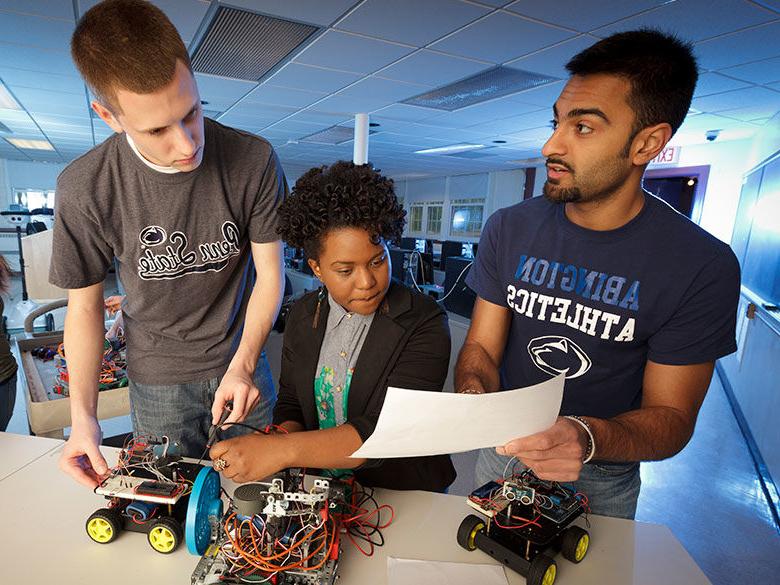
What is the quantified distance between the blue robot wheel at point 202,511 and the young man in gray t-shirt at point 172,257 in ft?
0.60

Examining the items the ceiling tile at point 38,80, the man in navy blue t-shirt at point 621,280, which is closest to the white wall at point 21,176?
the ceiling tile at point 38,80

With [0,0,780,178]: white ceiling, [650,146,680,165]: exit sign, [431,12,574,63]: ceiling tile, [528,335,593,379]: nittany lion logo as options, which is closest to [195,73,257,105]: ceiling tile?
[0,0,780,178]: white ceiling

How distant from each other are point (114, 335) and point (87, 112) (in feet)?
17.0

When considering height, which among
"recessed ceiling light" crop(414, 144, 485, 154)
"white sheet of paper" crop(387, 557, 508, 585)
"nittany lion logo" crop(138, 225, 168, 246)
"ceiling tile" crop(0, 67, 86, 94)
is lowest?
"white sheet of paper" crop(387, 557, 508, 585)

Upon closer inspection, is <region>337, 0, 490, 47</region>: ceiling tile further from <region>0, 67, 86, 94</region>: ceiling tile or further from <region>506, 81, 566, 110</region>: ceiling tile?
<region>0, 67, 86, 94</region>: ceiling tile

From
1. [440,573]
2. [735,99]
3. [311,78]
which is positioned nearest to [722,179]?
[735,99]

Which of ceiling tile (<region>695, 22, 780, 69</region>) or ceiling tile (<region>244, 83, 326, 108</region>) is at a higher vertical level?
ceiling tile (<region>695, 22, 780, 69</region>)

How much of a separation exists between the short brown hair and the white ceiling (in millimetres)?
2177

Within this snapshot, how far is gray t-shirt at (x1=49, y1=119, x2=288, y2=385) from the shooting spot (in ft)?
3.67

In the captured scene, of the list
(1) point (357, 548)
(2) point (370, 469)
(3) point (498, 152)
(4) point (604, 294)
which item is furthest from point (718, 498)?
(3) point (498, 152)

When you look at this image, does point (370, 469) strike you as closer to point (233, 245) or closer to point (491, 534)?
point (491, 534)

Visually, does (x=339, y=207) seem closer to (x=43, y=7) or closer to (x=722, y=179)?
(x=43, y=7)

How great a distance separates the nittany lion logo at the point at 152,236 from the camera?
3.81ft

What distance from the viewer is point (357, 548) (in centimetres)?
89
